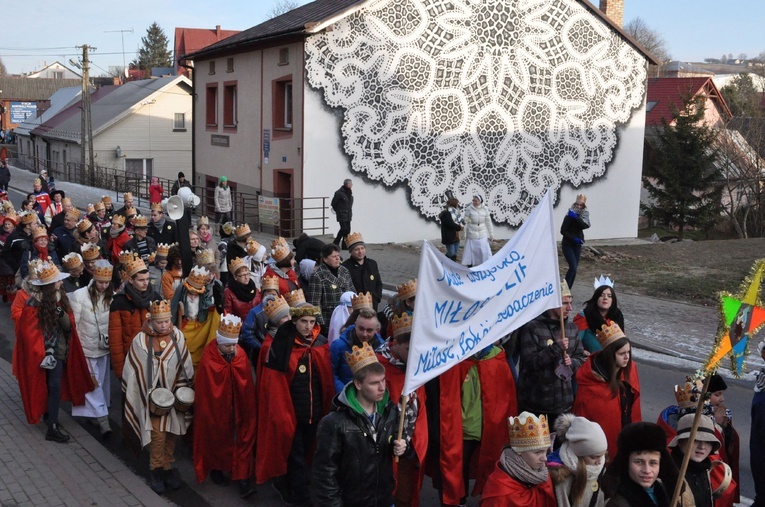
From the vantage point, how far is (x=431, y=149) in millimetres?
24047

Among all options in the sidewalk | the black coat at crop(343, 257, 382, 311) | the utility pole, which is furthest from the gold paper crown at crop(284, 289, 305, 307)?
the utility pole

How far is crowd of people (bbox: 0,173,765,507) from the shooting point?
4555 mm

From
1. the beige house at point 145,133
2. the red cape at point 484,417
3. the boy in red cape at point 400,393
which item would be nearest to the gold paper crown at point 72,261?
the boy in red cape at point 400,393

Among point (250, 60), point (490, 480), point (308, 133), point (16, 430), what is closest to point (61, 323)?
point (16, 430)

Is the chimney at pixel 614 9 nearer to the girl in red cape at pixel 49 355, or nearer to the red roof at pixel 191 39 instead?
the girl in red cape at pixel 49 355

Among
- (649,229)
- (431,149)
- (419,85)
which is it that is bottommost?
(649,229)

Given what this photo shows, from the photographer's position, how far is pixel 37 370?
25.6ft

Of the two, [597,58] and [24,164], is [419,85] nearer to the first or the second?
[597,58]

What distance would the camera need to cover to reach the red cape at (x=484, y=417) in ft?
19.6

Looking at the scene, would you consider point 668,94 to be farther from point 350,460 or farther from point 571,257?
point 350,460

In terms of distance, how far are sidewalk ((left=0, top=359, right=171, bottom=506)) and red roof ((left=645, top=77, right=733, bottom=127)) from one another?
42991mm

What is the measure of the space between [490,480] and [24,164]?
205ft

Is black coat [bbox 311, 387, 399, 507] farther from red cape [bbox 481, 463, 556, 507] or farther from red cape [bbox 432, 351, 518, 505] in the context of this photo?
red cape [bbox 432, 351, 518, 505]

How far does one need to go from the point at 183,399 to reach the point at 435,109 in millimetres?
18216
